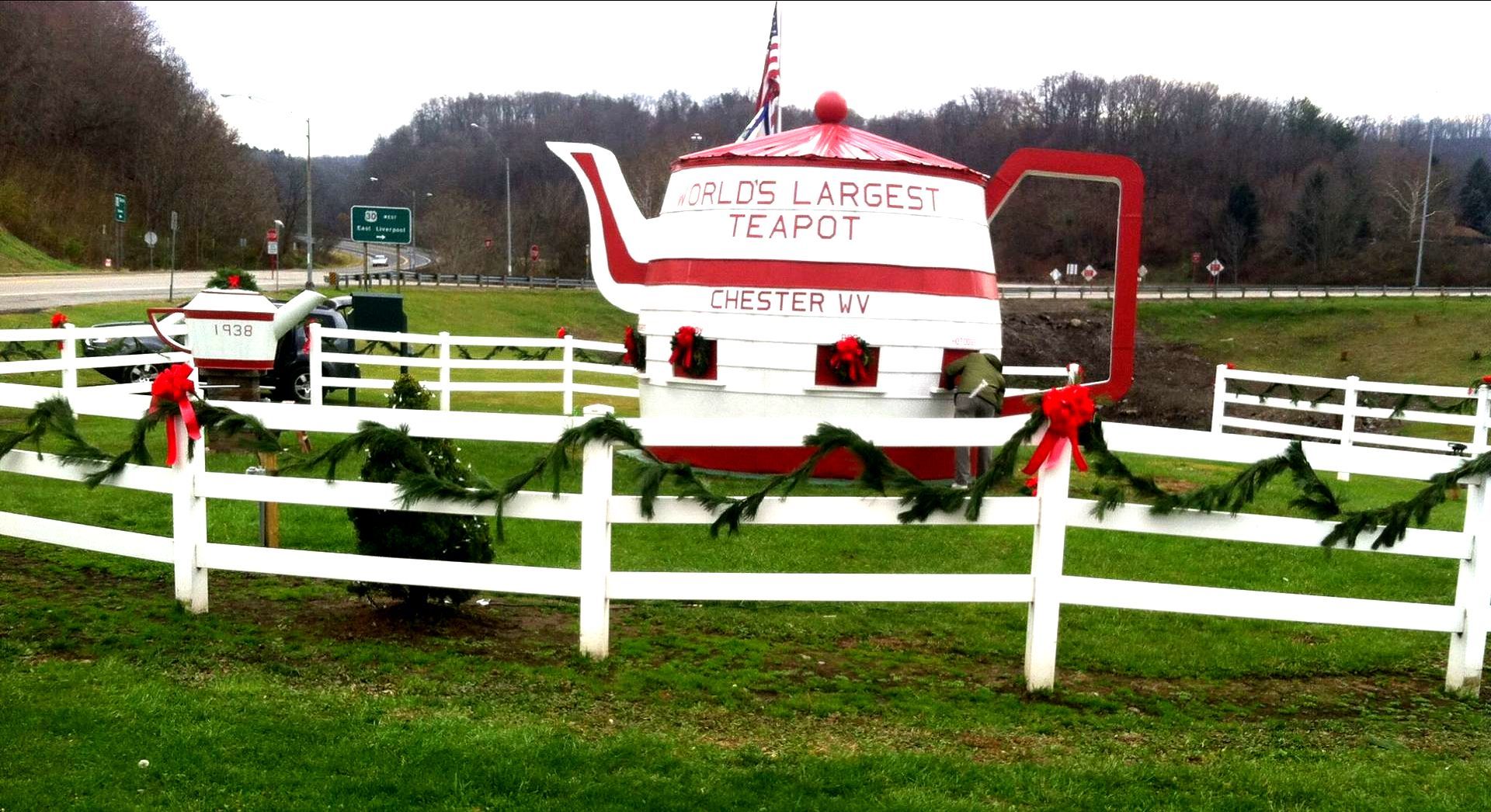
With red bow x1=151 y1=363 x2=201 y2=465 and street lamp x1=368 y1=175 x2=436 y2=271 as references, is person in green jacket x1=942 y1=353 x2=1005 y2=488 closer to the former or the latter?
red bow x1=151 y1=363 x2=201 y2=465

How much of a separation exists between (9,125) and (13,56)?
4.92 meters

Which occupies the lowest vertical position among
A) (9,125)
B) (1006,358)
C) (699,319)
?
(1006,358)

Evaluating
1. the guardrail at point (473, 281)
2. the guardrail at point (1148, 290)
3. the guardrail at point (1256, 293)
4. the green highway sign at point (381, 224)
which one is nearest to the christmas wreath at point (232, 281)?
the green highway sign at point (381, 224)

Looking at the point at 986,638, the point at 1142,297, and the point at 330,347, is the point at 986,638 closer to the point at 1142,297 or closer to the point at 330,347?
the point at 330,347

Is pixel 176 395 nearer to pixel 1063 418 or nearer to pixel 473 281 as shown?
pixel 1063 418

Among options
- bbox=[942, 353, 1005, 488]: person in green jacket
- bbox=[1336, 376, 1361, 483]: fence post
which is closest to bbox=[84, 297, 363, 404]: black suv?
bbox=[942, 353, 1005, 488]: person in green jacket

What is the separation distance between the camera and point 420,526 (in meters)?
6.43

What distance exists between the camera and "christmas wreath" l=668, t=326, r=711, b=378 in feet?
40.4

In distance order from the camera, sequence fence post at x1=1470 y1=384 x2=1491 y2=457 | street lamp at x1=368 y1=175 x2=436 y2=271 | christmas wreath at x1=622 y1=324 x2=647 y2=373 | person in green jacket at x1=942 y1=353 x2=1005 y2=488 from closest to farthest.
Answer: person in green jacket at x1=942 y1=353 x2=1005 y2=488
christmas wreath at x1=622 y1=324 x2=647 y2=373
fence post at x1=1470 y1=384 x2=1491 y2=457
street lamp at x1=368 y1=175 x2=436 y2=271

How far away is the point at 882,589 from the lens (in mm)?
5984

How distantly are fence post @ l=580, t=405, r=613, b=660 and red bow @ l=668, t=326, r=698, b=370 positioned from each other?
617 centimetres

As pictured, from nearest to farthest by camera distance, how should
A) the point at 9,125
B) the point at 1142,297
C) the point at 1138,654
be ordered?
1. the point at 1138,654
2. the point at 1142,297
3. the point at 9,125

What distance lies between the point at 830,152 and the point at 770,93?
372 cm

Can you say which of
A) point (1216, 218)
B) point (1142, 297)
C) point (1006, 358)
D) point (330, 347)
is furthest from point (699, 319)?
point (1216, 218)
